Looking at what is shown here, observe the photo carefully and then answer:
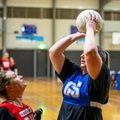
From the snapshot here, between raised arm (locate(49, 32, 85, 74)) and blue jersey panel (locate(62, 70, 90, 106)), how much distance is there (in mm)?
159

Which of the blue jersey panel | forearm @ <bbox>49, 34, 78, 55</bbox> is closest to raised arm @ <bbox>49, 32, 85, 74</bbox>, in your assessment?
forearm @ <bbox>49, 34, 78, 55</bbox>

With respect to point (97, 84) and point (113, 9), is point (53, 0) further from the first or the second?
point (97, 84)

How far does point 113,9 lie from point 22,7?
6.76 m

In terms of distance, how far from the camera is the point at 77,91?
136 centimetres

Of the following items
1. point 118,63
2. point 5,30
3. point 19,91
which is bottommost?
point 118,63

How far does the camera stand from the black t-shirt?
1.51 meters

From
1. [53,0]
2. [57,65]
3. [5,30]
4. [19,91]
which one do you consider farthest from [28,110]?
[53,0]

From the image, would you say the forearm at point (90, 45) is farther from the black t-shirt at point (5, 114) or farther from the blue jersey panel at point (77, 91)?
the black t-shirt at point (5, 114)

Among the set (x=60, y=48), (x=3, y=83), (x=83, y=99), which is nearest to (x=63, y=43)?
(x=60, y=48)

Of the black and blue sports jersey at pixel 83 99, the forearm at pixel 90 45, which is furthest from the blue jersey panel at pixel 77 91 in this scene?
the forearm at pixel 90 45

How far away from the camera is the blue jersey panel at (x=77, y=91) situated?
4.40 ft

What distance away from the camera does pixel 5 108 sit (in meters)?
1.56

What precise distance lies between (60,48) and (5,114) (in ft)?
2.12

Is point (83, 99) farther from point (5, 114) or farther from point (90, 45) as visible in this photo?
point (5, 114)
